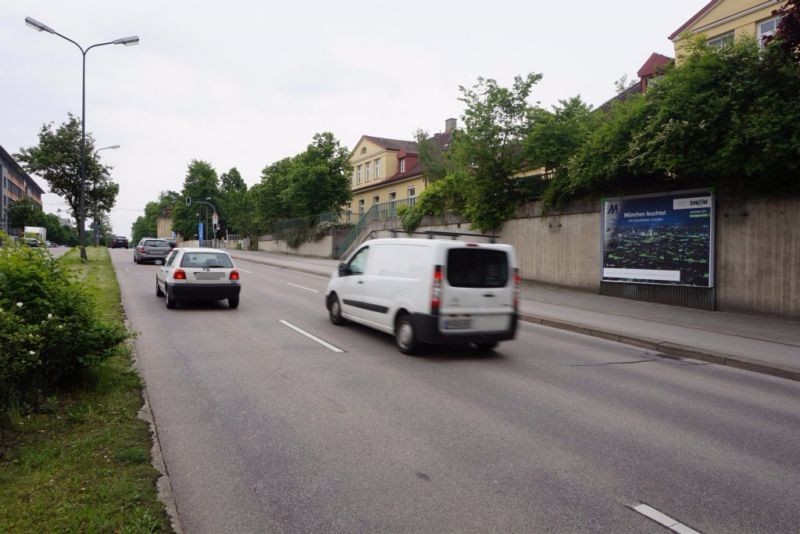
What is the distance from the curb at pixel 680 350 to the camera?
8234mm

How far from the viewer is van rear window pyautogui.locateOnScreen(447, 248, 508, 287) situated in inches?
330

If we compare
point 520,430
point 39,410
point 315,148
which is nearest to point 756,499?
point 520,430

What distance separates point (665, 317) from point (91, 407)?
39.9 feet

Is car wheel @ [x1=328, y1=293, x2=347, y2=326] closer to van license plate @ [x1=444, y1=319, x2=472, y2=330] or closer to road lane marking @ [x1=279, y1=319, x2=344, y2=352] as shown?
road lane marking @ [x1=279, y1=319, x2=344, y2=352]

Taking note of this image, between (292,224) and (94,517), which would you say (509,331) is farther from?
(292,224)

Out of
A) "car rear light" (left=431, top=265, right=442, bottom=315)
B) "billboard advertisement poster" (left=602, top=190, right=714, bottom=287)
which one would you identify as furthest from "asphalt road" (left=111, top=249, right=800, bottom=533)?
"billboard advertisement poster" (left=602, top=190, right=714, bottom=287)

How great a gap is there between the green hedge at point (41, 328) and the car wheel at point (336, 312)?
5149mm

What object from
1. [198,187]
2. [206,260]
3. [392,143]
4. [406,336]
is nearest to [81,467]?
[406,336]

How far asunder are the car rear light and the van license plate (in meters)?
0.25

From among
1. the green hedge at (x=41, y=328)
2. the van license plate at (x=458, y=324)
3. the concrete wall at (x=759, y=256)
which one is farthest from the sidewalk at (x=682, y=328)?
the green hedge at (x=41, y=328)

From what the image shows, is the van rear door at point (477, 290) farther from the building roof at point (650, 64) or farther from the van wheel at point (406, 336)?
the building roof at point (650, 64)

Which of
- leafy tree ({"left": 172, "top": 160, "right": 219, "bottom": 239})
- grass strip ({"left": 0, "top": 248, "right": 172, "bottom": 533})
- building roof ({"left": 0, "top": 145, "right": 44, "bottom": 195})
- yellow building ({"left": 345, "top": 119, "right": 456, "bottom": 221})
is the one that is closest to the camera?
grass strip ({"left": 0, "top": 248, "right": 172, "bottom": 533})

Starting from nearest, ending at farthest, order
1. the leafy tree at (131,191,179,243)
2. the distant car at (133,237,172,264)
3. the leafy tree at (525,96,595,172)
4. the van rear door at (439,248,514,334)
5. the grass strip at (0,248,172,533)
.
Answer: the grass strip at (0,248,172,533), the van rear door at (439,248,514,334), the leafy tree at (525,96,595,172), the distant car at (133,237,172,264), the leafy tree at (131,191,179,243)

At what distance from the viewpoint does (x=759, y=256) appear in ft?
42.7
